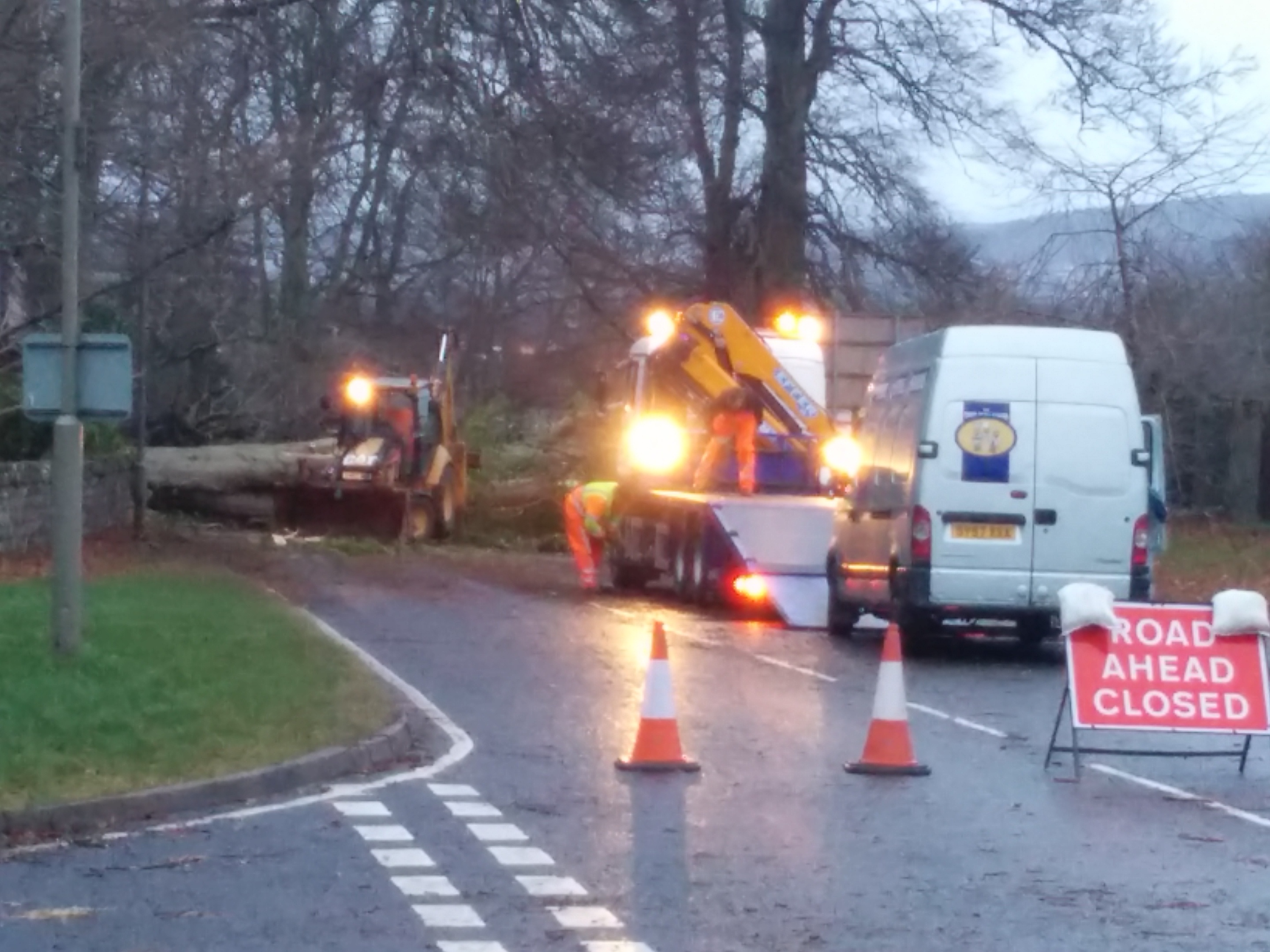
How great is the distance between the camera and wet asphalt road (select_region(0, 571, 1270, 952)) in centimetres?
775

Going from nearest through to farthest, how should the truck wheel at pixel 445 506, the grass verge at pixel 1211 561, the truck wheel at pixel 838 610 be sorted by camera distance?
the truck wheel at pixel 838 610 → the grass verge at pixel 1211 561 → the truck wheel at pixel 445 506

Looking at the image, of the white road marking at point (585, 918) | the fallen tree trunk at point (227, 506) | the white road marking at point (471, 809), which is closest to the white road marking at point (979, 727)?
the white road marking at point (471, 809)

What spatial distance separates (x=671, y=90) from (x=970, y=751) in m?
15.1

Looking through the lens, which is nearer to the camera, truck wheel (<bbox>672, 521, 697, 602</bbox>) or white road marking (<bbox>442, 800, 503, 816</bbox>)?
white road marking (<bbox>442, 800, 503, 816</bbox>)

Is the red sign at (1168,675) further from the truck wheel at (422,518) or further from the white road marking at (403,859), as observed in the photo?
the truck wheel at (422,518)

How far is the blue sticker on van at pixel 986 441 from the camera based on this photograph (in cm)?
1795

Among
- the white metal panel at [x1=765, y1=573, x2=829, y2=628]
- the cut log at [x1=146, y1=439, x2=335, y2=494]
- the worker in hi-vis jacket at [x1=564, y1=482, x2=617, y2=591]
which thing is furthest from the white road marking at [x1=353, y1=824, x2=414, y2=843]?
the cut log at [x1=146, y1=439, x2=335, y2=494]

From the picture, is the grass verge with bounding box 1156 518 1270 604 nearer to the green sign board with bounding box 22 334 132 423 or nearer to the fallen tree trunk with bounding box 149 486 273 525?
the green sign board with bounding box 22 334 132 423

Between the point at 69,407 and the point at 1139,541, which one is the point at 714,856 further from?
the point at 1139,541

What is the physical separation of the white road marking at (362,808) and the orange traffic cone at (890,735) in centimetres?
276

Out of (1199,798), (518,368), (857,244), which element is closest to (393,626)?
(1199,798)

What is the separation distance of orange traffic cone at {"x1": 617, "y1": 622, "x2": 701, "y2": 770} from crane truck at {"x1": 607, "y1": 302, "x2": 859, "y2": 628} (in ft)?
32.0

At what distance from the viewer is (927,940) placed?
303 inches

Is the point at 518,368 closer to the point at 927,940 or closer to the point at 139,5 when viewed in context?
the point at 139,5
